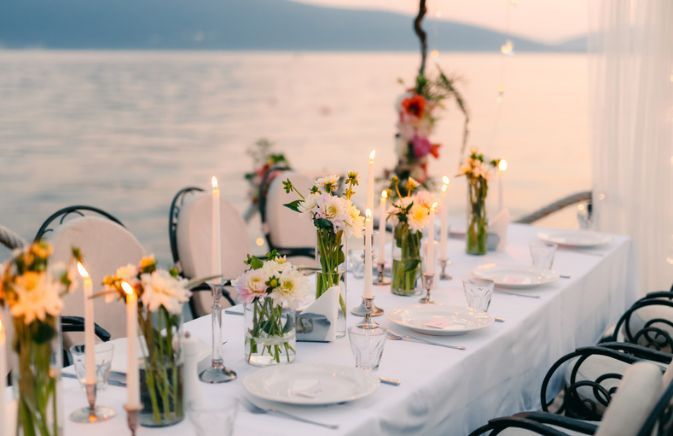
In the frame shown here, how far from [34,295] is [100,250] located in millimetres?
1485

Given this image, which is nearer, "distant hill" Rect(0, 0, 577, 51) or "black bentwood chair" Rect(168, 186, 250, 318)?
"black bentwood chair" Rect(168, 186, 250, 318)

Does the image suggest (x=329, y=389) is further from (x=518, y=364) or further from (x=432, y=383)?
(x=518, y=364)

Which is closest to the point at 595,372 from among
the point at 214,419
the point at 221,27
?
the point at 214,419

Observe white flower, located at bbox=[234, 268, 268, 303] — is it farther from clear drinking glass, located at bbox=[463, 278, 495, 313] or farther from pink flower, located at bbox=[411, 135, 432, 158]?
pink flower, located at bbox=[411, 135, 432, 158]

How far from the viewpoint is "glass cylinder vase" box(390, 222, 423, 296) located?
2.60 metres

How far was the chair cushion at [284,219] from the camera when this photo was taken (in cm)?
389

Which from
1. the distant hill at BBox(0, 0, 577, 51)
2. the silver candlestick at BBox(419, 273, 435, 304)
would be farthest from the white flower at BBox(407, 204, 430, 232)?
the distant hill at BBox(0, 0, 577, 51)

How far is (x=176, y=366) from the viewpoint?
5.15 ft

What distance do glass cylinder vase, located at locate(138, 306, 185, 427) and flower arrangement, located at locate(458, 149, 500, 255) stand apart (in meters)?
1.71

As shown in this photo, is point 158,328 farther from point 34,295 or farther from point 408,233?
point 408,233

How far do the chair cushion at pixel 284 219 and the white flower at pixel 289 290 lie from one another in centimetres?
198

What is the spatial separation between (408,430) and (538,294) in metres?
1.03

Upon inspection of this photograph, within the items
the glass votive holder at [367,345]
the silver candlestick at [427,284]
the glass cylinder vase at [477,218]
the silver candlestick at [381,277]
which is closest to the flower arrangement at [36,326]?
the glass votive holder at [367,345]

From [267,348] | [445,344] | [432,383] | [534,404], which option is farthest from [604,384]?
[267,348]
